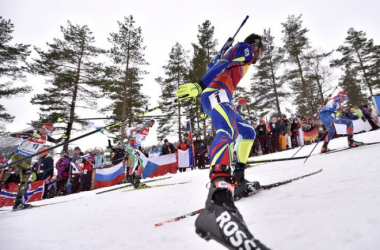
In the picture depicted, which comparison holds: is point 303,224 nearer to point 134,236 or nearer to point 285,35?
point 134,236

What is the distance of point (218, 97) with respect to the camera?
2207 mm

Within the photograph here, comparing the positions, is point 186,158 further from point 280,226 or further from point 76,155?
point 280,226

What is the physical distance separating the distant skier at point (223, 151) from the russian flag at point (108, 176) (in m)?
9.20

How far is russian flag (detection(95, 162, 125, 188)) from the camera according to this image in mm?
10172

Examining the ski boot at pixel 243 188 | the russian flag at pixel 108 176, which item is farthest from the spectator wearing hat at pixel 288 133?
the ski boot at pixel 243 188

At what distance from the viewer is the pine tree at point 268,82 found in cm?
2791

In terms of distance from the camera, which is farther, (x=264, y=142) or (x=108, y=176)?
(x=264, y=142)

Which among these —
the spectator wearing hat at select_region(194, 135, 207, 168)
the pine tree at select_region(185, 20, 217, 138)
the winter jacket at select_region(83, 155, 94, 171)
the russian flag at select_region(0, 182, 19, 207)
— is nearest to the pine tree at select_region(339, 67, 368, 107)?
the pine tree at select_region(185, 20, 217, 138)

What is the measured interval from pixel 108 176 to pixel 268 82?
26487 millimetres

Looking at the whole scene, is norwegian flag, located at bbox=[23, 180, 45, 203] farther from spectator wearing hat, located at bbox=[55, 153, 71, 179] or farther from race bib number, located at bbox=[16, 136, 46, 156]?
race bib number, located at bbox=[16, 136, 46, 156]

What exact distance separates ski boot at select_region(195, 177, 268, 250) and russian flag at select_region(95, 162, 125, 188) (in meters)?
10.1

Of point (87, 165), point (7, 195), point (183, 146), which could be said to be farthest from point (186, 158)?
point (7, 195)

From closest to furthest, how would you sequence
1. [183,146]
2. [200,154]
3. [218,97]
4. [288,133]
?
[218,97] < [183,146] < [200,154] < [288,133]

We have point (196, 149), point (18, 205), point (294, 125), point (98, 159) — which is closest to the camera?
point (18, 205)
